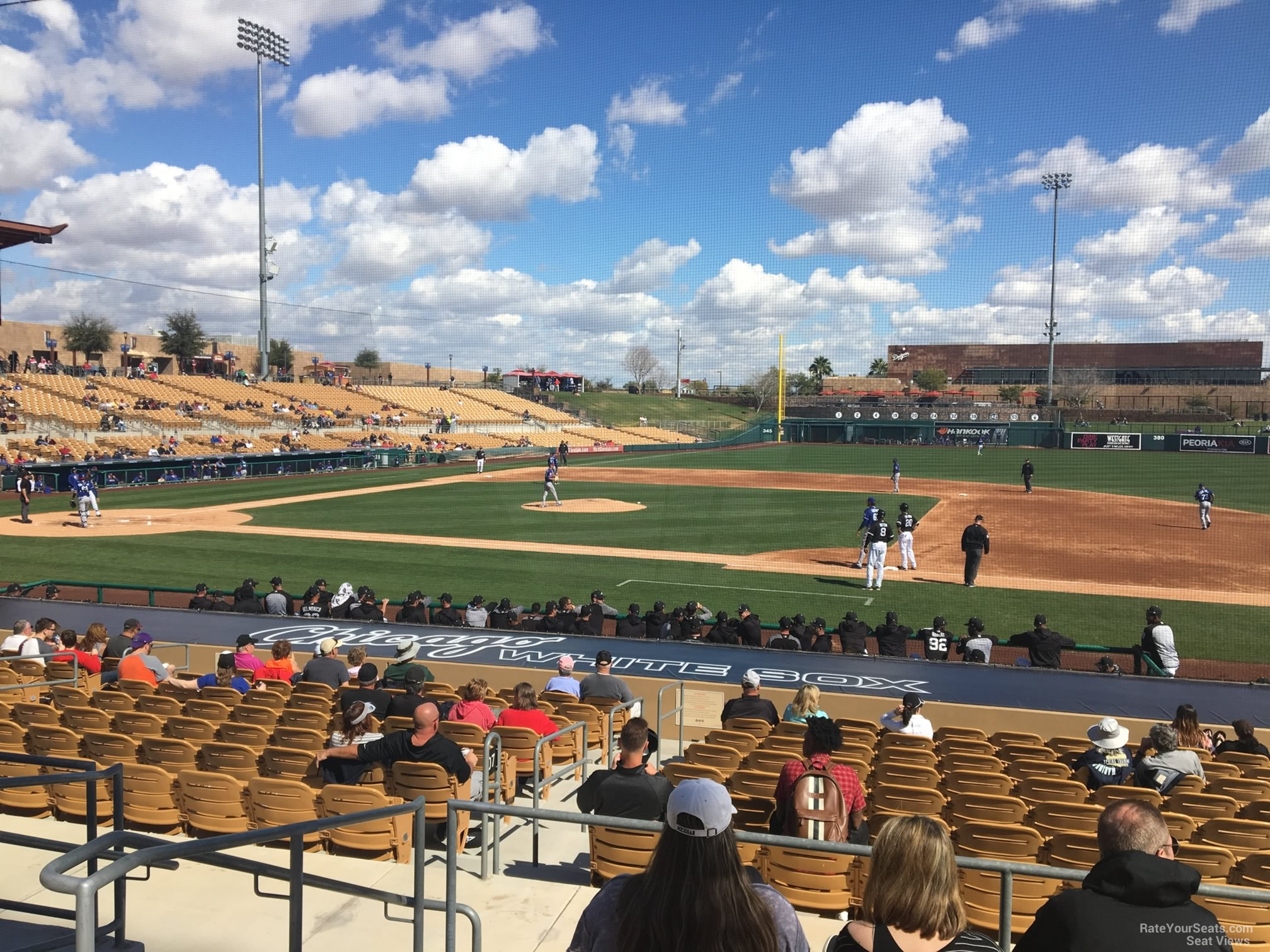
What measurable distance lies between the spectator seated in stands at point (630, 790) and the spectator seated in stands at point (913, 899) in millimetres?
2442

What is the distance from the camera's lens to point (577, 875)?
20.2 ft

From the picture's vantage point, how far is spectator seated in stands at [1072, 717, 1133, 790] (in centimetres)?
705

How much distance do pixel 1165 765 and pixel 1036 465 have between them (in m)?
54.2

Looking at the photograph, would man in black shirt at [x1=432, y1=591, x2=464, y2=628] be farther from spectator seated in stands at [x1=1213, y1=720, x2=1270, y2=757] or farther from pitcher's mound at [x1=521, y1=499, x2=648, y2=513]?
pitcher's mound at [x1=521, y1=499, x2=648, y2=513]

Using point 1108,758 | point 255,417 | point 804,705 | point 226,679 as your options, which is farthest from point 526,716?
point 255,417

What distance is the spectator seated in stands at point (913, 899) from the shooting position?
104 inches

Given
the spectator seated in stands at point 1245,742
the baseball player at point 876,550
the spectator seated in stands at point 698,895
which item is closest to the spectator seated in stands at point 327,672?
the spectator seated in stands at point 698,895

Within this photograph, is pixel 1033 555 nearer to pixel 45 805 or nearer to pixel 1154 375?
pixel 45 805

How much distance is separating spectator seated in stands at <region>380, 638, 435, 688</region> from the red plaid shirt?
452cm

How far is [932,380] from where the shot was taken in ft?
361

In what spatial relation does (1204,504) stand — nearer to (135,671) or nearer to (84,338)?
(135,671)

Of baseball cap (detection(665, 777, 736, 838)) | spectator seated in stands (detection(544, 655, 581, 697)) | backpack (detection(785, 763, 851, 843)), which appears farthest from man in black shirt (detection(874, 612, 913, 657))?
baseball cap (detection(665, 777, 736, 838))

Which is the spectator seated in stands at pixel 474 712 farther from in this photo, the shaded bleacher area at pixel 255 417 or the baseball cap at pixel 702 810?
the shaded bleacher area at pixel 255 417

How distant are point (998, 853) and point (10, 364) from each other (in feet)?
216
